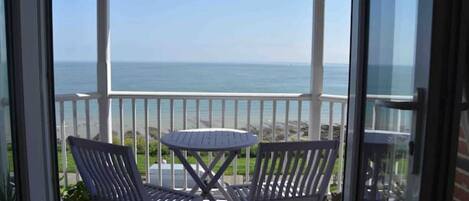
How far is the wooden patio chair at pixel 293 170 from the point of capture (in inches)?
97.3

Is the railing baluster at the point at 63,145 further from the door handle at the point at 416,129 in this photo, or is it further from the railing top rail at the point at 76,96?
the door handle at the point at 416,129

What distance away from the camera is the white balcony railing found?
13.1 feet

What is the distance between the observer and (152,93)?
4074mm

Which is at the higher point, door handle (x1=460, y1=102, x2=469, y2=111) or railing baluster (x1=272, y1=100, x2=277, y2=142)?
door handle (x1=460, y1=102, x2=469, y2=111)

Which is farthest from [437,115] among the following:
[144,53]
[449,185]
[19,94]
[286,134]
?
[144,53]

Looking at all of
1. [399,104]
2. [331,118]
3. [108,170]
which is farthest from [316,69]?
[399,104]

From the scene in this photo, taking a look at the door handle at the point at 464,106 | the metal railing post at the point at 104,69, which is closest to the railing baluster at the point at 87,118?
the metal railing post at the point at 104,69

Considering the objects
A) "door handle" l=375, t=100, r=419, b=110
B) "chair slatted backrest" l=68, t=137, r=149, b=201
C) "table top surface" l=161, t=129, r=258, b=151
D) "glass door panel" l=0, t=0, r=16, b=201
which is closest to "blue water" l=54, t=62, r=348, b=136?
"table top surface" l=161, t=129, r=258, b=151

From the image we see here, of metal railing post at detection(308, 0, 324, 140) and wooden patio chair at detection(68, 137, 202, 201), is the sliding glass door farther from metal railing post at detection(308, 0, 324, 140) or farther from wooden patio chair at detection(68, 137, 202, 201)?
metal railing post at detection(308, 0, 324, 140)

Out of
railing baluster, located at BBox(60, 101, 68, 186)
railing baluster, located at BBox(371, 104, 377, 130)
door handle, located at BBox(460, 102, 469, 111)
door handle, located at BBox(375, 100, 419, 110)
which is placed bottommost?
railing baluster, located at BBox(60, 101, 68, 186)

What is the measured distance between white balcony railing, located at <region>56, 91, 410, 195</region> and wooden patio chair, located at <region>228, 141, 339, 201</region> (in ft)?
4.31

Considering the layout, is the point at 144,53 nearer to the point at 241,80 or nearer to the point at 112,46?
the point at 112,46

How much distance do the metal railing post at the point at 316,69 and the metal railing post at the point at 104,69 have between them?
194cm

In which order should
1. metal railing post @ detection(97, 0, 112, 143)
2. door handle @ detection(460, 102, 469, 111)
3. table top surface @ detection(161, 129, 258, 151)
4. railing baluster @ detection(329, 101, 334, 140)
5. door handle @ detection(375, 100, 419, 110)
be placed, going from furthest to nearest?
1. railing baluster @ detection(329, 101, 334, 140)
2. metal railing post @ detection(97, 0, 112, 143)
3. table top surface @ detection(161, 129, 258, 151)
4. door handle @ detection(375, 100, 419, 110)
5. door handle @ detection(460, 102, 469, 111)
